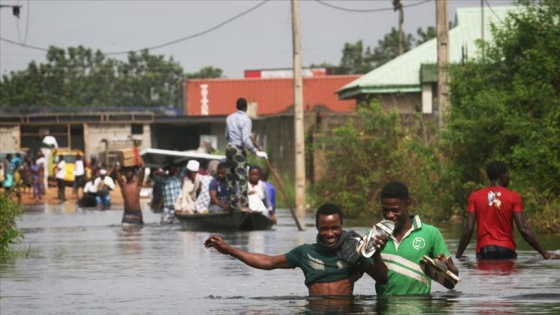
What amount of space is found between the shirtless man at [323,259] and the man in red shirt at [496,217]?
4.83 m

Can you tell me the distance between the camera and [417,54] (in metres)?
54.9

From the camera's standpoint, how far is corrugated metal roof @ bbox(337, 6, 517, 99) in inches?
2063

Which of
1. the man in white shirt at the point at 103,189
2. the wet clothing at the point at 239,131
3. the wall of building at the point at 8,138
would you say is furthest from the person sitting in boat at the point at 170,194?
the wall of building at the point at 8,138

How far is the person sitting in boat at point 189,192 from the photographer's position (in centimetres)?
3040

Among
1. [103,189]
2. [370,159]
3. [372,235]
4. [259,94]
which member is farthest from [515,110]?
[259,94]

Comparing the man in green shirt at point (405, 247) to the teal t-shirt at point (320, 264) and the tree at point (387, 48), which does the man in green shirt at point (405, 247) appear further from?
the tree at point (387, 48)

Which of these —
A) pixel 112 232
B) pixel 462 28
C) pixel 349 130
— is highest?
pixel 462 28

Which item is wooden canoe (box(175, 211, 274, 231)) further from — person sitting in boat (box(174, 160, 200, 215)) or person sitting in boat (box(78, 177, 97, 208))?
person sitting in boat (box(78, 177, 97, 208))

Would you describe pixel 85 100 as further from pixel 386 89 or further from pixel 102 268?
pixel 102 268

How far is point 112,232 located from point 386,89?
2349 centimetres

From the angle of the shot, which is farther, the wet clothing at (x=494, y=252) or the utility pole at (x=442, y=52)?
the utility pole at (x=442, y=52)

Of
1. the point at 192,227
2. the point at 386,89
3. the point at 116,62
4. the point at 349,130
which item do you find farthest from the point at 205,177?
the point at 116,62

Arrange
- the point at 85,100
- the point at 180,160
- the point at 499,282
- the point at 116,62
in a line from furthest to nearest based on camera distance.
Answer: the point at 116,62 → the point at 85,100 → the point at 180,160 → the point at 499,282

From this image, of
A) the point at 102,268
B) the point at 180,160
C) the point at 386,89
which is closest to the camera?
the point at 102,268
